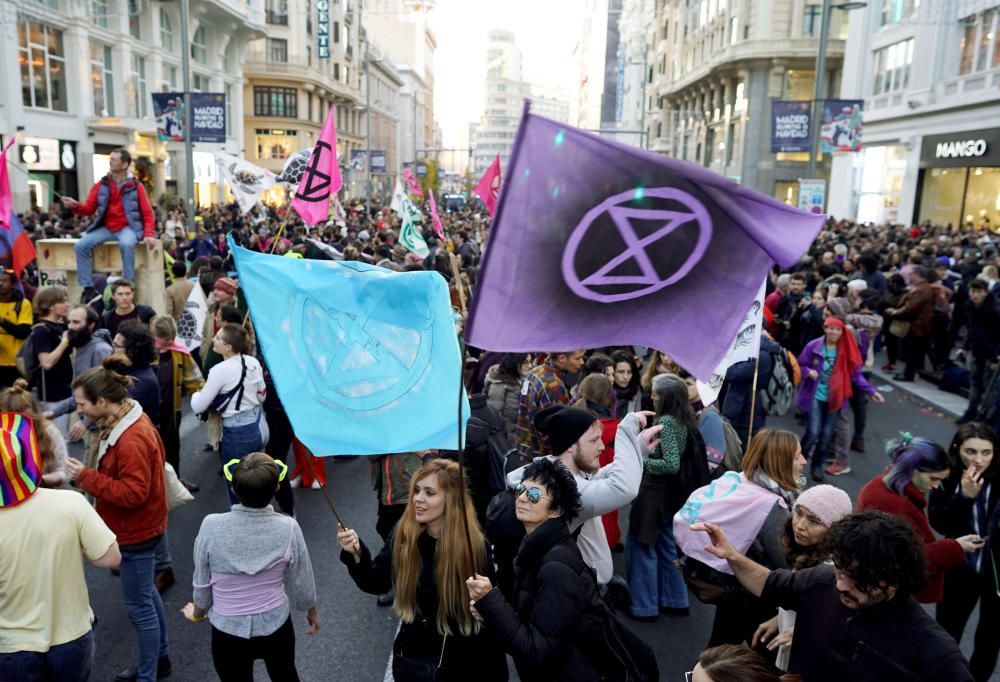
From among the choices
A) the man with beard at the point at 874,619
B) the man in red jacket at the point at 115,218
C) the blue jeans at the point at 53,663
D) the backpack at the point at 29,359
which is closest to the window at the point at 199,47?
the man in red jacket at the point at 115,218

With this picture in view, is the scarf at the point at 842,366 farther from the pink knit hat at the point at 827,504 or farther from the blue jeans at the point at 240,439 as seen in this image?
the blue jeans at the point at 240,439

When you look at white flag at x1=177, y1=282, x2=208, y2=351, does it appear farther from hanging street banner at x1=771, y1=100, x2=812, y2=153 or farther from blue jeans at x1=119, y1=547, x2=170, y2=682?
hanging street banner at x1=771, y1=100, x2=812, y2=153

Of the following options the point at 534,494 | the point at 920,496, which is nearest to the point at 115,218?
the point at 534,494

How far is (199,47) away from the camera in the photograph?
40.4m

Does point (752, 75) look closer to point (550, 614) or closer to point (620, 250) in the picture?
point (620, 250)

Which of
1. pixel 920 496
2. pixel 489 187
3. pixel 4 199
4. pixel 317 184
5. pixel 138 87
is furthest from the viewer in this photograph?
pixel 138 87

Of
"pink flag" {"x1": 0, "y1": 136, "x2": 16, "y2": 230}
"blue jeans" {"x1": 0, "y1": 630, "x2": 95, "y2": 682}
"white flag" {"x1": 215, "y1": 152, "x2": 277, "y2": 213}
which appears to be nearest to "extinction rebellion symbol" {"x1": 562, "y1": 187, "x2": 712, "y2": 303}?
"blue jeans" {"x1": 0, "y1": 630, "x2": 95, "y2": 682}

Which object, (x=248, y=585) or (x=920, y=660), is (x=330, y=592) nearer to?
(x=248, y=585)

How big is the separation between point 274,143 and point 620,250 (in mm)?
61993

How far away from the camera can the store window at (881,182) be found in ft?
112

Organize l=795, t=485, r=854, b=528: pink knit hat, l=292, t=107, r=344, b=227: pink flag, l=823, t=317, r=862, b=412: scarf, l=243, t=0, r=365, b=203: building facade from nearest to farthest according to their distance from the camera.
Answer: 1. l=795, t=485, r=854, b=528: pink knit hat
2. l=823, t=317, r=862, b=412: scarf
3. l=292, t=107, r=344, b=227: pink flag
4. l=243, t=0, r=365, b=203: building facade

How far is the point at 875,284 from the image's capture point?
1291cm

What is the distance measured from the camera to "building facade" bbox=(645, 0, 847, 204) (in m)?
49.1

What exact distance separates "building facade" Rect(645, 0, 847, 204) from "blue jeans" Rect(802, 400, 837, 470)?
1549 inches
